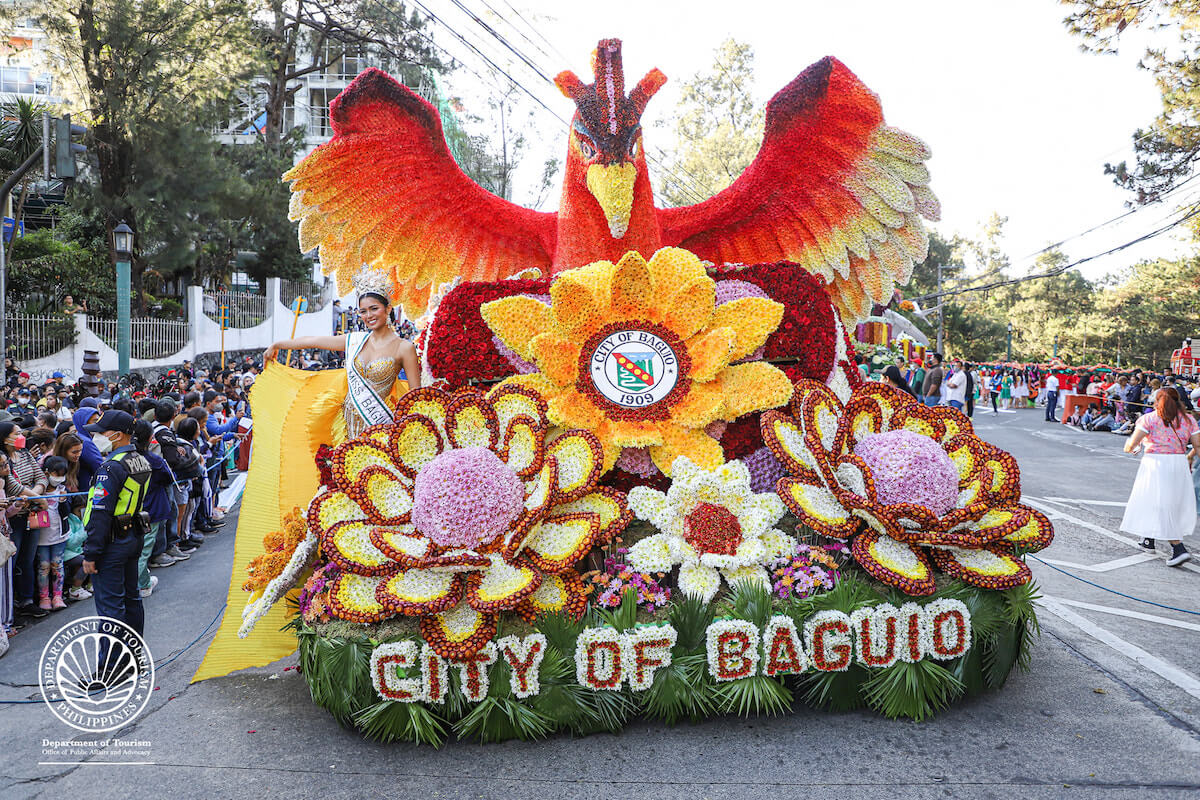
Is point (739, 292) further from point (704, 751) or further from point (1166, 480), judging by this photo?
point (1166, 480)

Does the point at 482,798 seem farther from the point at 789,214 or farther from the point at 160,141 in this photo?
the point at 160,141

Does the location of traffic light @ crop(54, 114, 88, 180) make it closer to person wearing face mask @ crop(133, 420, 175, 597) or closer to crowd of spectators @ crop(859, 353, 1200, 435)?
person wearing face mask @ crop(133, 420, 175, 597)

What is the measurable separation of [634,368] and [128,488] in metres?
2.56

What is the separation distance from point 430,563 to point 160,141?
17861 mm

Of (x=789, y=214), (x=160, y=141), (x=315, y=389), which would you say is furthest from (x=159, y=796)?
(x=160, y=141)

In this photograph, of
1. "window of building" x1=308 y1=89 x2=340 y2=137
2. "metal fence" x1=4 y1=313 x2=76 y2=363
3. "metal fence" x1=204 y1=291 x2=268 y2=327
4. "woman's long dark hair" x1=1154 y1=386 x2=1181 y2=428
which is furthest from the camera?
"window of building" x1=308 y1=89 x2=340 y2=137

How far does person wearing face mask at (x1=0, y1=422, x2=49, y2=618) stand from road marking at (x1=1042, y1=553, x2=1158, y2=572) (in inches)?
276

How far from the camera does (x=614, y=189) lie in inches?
174

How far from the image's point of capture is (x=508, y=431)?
12.1 feet

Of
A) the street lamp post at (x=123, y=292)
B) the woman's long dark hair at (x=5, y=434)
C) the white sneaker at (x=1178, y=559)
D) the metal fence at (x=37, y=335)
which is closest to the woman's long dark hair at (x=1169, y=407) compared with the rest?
the white sneaker at (x=1178, y=559)

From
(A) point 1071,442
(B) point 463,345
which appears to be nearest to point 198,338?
(B) point 463,345

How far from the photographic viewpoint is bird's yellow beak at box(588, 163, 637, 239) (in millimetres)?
4422

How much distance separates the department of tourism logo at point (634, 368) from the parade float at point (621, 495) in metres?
0.01

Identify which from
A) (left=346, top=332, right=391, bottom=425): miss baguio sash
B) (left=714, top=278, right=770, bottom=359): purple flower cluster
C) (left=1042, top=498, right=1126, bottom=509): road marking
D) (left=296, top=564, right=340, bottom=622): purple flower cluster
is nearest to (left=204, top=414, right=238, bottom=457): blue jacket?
(left=346, top=332, right=391, bottom=425): miss baguio sash
